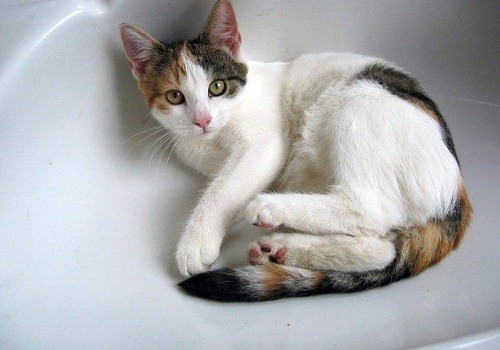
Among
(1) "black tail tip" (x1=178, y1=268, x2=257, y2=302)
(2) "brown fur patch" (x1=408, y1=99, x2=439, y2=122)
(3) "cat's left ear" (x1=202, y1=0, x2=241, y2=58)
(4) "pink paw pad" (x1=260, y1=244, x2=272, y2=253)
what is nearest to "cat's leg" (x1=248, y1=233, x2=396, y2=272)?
(4) "pink paw pad" (x1=260, y1=244, x2=272, y2=253)

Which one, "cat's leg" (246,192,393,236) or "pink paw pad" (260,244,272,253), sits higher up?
"cat's leg" (246,192,393,236)

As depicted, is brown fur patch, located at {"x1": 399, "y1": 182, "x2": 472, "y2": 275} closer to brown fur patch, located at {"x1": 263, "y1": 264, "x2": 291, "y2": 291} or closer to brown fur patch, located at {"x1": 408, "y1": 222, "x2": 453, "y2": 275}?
brown fur patch, located at {"x1": 408, "y1": 222, "x2": 453, "y2": 275}

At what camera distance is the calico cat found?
1.18 metres

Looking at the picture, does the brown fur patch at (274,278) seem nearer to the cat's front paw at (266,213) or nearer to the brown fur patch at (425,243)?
the cat's front paw at (266,213)

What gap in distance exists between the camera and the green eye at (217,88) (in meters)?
1.39

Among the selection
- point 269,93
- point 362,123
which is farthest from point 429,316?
point 269,93

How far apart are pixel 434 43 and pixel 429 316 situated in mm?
1045

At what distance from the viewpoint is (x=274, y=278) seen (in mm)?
1158

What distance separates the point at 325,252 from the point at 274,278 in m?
0.16

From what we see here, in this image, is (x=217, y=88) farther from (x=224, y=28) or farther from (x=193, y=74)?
(x=224, y=28)

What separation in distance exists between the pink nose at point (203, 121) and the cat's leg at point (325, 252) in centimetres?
38

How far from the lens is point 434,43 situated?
171 centimetres

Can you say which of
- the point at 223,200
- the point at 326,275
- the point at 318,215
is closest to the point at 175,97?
the point at 223,200

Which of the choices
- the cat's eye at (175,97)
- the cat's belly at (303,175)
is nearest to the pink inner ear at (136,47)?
the cat's eye at (175,97)
